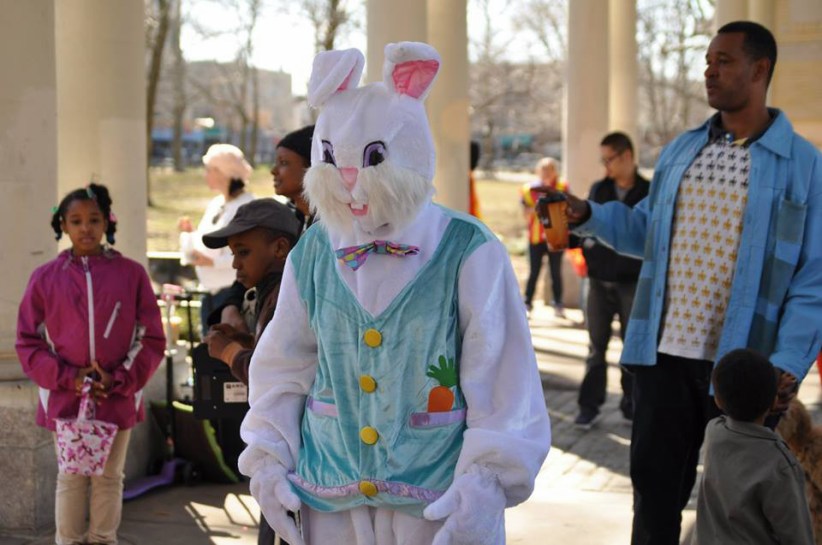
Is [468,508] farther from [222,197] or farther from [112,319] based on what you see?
[222,197]

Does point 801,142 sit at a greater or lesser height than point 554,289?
greater

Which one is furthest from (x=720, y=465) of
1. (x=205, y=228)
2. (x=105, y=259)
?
(x=205, y=228)

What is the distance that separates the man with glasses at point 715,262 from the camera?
4.35m

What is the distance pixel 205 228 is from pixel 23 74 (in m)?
2.80

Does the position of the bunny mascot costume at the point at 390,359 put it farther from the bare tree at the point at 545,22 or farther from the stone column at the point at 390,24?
the bare tree at the point at 545,22

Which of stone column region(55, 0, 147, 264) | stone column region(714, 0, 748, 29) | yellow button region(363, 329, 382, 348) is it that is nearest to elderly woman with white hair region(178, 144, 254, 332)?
stone column region(55, 0, 147, 264)

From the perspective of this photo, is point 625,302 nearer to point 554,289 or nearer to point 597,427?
point 597,427

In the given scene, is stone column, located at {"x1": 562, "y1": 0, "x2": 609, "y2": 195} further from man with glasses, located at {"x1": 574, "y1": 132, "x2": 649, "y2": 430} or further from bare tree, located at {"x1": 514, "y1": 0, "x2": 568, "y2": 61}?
bare tree, located at {"x1": 514, "y1": 0, "x2": 568, "y2": 61}

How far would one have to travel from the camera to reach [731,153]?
451cm

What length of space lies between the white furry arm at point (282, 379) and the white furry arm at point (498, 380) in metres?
0.46

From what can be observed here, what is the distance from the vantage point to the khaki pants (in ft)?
19.2

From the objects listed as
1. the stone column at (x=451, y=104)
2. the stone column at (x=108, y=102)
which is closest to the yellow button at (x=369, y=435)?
the stone column at (x=108, y=102)

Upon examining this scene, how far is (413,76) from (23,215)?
390cm

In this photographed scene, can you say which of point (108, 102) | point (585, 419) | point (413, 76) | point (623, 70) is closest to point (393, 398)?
point (413, 76)
